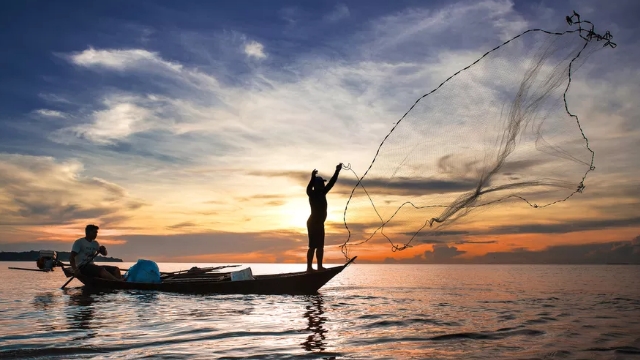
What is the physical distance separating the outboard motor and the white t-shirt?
96.3 inches

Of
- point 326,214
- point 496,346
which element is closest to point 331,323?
point 496,346

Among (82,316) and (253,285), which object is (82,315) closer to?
(82,316)

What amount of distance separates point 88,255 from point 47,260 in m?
2.99

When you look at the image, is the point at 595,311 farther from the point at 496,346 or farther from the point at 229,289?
the point at 229,289

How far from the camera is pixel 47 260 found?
70.5 ft

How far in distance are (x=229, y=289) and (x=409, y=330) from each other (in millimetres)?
9999

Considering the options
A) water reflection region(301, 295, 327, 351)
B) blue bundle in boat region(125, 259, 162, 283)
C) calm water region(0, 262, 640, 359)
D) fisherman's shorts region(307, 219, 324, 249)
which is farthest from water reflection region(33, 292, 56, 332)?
fisherman's shorts region(307, 219, 324, 249)

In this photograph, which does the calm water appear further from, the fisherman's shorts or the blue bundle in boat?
the blue bundle in boat

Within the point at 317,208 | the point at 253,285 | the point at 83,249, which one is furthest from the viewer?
the point at 83,249

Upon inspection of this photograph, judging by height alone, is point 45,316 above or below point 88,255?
below

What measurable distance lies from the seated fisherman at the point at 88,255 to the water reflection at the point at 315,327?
9.04 m

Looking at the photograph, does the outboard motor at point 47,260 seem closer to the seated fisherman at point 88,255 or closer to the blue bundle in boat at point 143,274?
the seated fisherman at point 88,255

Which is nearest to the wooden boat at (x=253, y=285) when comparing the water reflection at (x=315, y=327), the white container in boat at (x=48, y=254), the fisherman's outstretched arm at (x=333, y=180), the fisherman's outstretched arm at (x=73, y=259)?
the fisherman's outstretched arm at (x=73, y=259)

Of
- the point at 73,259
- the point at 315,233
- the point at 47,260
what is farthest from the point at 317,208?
the point at 47,260
